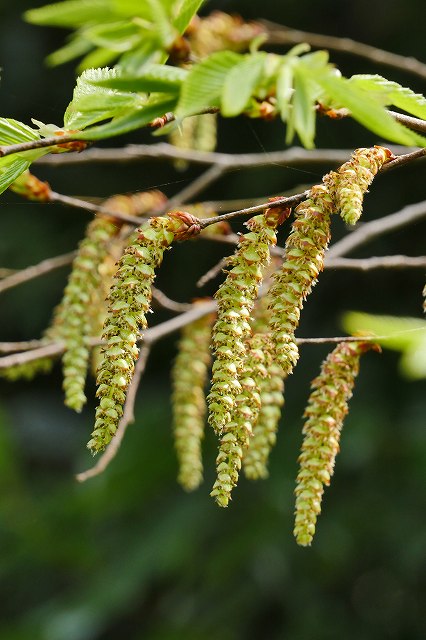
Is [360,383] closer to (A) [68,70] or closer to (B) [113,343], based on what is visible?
(A) [68,70]

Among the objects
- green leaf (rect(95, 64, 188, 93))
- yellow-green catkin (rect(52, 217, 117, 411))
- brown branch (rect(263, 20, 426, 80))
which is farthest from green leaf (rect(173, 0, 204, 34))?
brown branch (rect(263, 20, 426, 80))

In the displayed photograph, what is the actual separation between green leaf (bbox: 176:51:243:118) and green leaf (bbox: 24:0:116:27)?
0.08 m

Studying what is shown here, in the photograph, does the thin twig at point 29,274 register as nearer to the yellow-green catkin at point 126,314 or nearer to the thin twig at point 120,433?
the thin twig at point 120,433

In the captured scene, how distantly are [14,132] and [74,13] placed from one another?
271mm

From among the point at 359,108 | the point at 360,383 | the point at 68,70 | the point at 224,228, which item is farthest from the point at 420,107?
the point at 68,70

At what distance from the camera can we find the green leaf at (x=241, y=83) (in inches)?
26.2

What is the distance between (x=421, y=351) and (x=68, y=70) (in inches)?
170

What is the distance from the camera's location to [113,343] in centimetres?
83

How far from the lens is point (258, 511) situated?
3391mm

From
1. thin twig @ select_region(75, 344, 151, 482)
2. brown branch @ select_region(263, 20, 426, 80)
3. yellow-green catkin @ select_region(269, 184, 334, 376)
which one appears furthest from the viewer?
brown branch @ select_region(263, 20, 426, 80)

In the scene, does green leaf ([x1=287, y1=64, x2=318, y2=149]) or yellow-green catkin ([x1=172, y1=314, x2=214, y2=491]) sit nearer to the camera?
green leaf ([x1=287, y1=64, x2=318, y2=149])

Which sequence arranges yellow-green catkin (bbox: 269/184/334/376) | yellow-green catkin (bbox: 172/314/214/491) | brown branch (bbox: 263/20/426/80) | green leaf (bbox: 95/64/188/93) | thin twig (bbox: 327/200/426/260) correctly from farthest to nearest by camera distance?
1. brown branch (bbox: 263/20/426/80)
2. thin twig (bbox: 327/200/426/260)
3. yellow-green catkin (bbox: 172/314/214/491)
4. yellow-green catkin (bbox: 269/184/334/376)
5. green leaf (bbox: 95/64/188/93)

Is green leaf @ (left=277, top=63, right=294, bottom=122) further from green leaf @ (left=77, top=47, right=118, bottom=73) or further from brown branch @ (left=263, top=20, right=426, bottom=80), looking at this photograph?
brown branch @ (left=263, top=20, right=426, bottom=80)

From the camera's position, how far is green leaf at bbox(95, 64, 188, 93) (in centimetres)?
74
